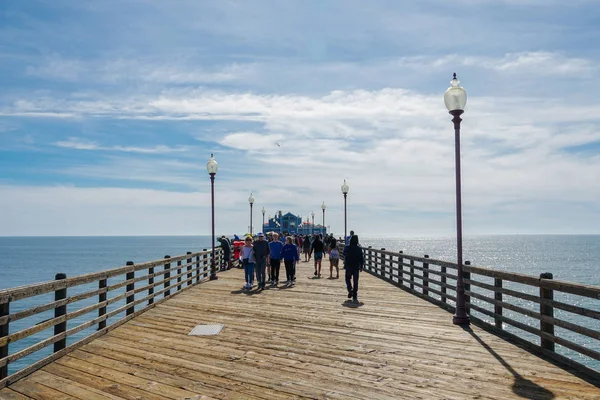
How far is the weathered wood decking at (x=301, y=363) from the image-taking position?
5.52 meters

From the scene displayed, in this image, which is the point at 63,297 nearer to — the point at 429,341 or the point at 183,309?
the point at 183,309

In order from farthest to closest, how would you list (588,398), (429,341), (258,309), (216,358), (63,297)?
(258,309) < (429,341) < (63,297) < (216,358) < (588,398)

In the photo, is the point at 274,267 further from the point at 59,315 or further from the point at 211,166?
the point at 59,315

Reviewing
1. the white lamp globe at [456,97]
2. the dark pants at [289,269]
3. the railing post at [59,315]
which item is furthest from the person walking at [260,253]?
the railing post at [59,315]

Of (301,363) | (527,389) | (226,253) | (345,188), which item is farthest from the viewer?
(345,188)

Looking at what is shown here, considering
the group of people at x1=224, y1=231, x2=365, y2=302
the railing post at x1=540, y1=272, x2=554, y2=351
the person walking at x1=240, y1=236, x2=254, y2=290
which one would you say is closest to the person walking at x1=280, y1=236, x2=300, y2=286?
the group of people at x1=224, y1=231, x2=365, y2=302

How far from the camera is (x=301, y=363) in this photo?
6625 millimetres

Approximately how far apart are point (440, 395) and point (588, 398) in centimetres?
168

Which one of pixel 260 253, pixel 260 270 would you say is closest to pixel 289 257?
pixel 260 270

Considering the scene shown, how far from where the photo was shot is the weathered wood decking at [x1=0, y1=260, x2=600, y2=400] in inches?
217

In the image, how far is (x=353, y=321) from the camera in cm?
979

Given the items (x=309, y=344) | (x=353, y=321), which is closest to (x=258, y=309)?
(x=353, y=321)

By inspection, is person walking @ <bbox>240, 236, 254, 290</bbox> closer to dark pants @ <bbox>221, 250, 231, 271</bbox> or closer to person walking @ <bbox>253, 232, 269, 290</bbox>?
person walking @ <bbox>253, 232, 269, 290</bbox>

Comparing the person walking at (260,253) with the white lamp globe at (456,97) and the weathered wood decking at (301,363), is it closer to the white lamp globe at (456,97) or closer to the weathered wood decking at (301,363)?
the weathered wood decking at (301,363)
